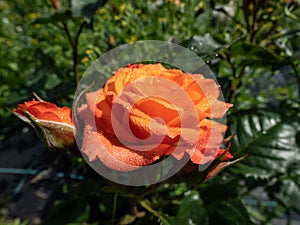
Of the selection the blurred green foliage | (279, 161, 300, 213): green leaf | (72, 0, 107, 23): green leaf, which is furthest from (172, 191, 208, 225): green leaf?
(72, 0, 107, 23): green leaf

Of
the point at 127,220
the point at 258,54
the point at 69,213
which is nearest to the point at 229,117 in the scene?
the point at 258,54

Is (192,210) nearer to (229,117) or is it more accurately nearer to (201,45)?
(229,117)

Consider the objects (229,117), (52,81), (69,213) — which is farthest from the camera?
(52,81)

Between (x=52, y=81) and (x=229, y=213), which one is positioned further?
(x=52, y=81)

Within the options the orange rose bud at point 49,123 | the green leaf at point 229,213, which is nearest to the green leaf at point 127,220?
the green leaf at point 229,213

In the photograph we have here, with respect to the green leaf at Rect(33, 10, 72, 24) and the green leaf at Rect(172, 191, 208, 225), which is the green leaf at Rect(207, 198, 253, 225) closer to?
the green leaf at Rect(172, 191, 208, 225)

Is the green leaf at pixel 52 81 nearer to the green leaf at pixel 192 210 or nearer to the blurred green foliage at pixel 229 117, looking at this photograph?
the blurred green foliage at pixel 229 117
